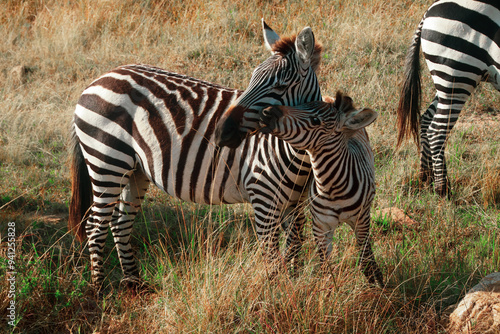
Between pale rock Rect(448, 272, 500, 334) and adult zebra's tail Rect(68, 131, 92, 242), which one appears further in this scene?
adult zebra's tail Rect(68, 131, 92, 242)

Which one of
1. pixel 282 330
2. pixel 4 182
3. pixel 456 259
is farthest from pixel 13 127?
pixel 456 259

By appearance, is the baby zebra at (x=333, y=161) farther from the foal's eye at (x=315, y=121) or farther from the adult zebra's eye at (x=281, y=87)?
the adult zebra's eye at (x=281, y=87)

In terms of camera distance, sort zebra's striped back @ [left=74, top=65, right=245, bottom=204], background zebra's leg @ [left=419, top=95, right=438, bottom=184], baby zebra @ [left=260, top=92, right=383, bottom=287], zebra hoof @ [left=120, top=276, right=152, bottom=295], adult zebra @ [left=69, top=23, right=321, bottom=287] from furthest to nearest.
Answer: background zebra's leg @ [left=419, top=95, right=438, bottom=184] < zebra hoof @ [left=120, top=276, right=152, bottom=295] < zebra's striped back @ [left=74, top=65, right=245, bottom=204] < adult zebra @ [left=69, top=23, right=321, bottom=287] < baby zebra @ [left=260, top=92, right=383, bottom=287]

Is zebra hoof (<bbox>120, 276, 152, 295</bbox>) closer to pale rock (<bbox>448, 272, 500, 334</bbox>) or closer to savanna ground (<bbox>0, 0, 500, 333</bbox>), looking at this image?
savanna ground (<bbox>0, 0, 500, 333</bbox>)

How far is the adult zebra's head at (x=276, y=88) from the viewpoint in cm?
324

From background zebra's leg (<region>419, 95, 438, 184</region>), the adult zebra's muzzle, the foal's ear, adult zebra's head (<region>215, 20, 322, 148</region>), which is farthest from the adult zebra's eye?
background zebra's leg (<region>419, 95, 438, 184</region>)

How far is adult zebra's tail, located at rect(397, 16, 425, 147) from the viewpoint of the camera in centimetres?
592

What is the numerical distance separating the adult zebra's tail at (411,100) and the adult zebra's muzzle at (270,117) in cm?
319

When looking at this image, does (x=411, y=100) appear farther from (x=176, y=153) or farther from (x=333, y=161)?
(x=176, y=153)

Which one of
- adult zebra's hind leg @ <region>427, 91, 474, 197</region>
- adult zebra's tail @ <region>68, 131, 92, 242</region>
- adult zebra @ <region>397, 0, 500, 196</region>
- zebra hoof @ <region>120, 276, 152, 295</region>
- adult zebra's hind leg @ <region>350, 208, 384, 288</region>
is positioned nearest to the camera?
adult zebra's hind leg @ <region>350, 208, 384, 288</region>

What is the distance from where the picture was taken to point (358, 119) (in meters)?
3.29

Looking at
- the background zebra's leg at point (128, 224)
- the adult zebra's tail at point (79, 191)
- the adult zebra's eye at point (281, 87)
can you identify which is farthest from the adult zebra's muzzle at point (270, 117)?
the adult zebra's tail at point (79, 191)

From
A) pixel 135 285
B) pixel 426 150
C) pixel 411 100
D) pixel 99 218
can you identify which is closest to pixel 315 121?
pixel 99 218

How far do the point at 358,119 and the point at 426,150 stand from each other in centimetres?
310
